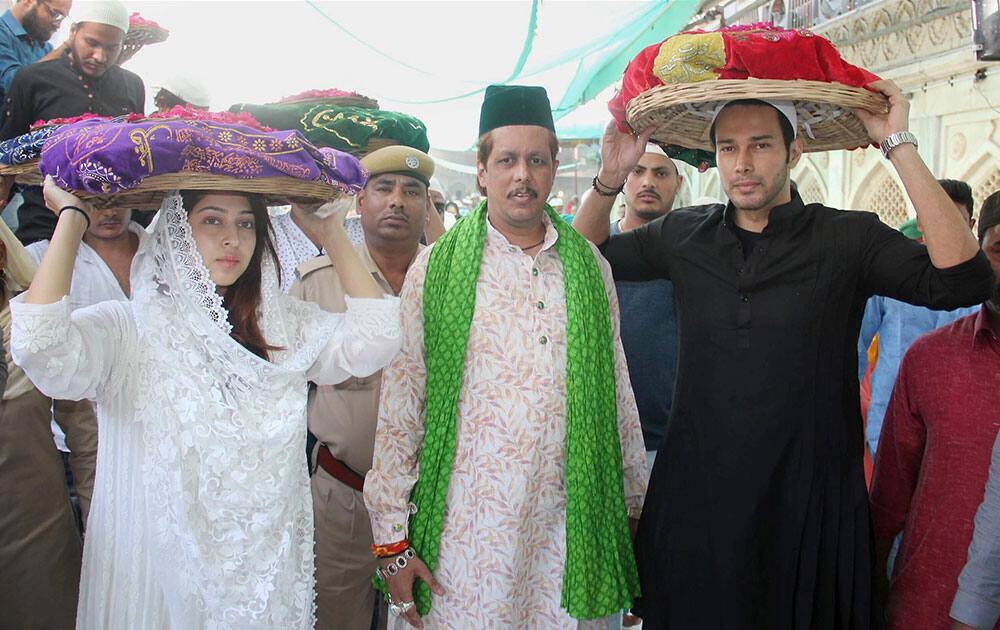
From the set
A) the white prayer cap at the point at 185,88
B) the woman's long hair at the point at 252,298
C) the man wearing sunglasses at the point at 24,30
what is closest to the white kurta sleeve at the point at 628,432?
the woman's long hair at the point at 252,298

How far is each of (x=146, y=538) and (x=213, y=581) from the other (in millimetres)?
197

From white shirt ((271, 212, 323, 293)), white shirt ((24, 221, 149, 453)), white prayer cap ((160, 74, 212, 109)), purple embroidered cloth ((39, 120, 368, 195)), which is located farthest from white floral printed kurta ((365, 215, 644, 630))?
white prayer cap ((160, 74, 212, 109))

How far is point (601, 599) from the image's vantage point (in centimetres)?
218

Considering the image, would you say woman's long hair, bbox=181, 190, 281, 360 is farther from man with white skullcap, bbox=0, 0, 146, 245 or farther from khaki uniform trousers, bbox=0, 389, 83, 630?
man with white skullcap, bbox=0, 0, 146, 245

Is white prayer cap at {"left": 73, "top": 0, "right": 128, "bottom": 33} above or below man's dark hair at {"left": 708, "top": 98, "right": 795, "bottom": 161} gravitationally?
above

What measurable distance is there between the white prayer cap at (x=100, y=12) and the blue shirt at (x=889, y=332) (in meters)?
3.29

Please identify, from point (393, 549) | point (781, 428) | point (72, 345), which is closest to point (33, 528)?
point (72, 345)

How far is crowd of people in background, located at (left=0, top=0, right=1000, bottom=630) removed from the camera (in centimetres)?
188

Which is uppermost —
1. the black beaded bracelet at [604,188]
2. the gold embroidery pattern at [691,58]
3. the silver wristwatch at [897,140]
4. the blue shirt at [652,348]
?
the gold embroidery pattern at [691,58]

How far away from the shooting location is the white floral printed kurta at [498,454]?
2.17 meters

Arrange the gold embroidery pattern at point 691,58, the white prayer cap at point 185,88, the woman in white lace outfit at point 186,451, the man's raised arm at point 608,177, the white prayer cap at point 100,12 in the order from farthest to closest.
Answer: the white prayer cap at point 185,88
the white prayer cap at point 100,12
the man's raised arm at point 608,177
the gold embroidery pattern at point 691,58
the woman in white lace outfit at point 186,451

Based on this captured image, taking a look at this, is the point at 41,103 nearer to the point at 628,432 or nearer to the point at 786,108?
the point at 628,432

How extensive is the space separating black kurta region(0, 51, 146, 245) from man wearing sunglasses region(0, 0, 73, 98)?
28cm

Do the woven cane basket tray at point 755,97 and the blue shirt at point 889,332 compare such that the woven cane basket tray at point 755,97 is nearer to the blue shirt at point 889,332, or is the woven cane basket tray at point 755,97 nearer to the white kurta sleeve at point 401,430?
the white kurta sleeve at point 401,430
